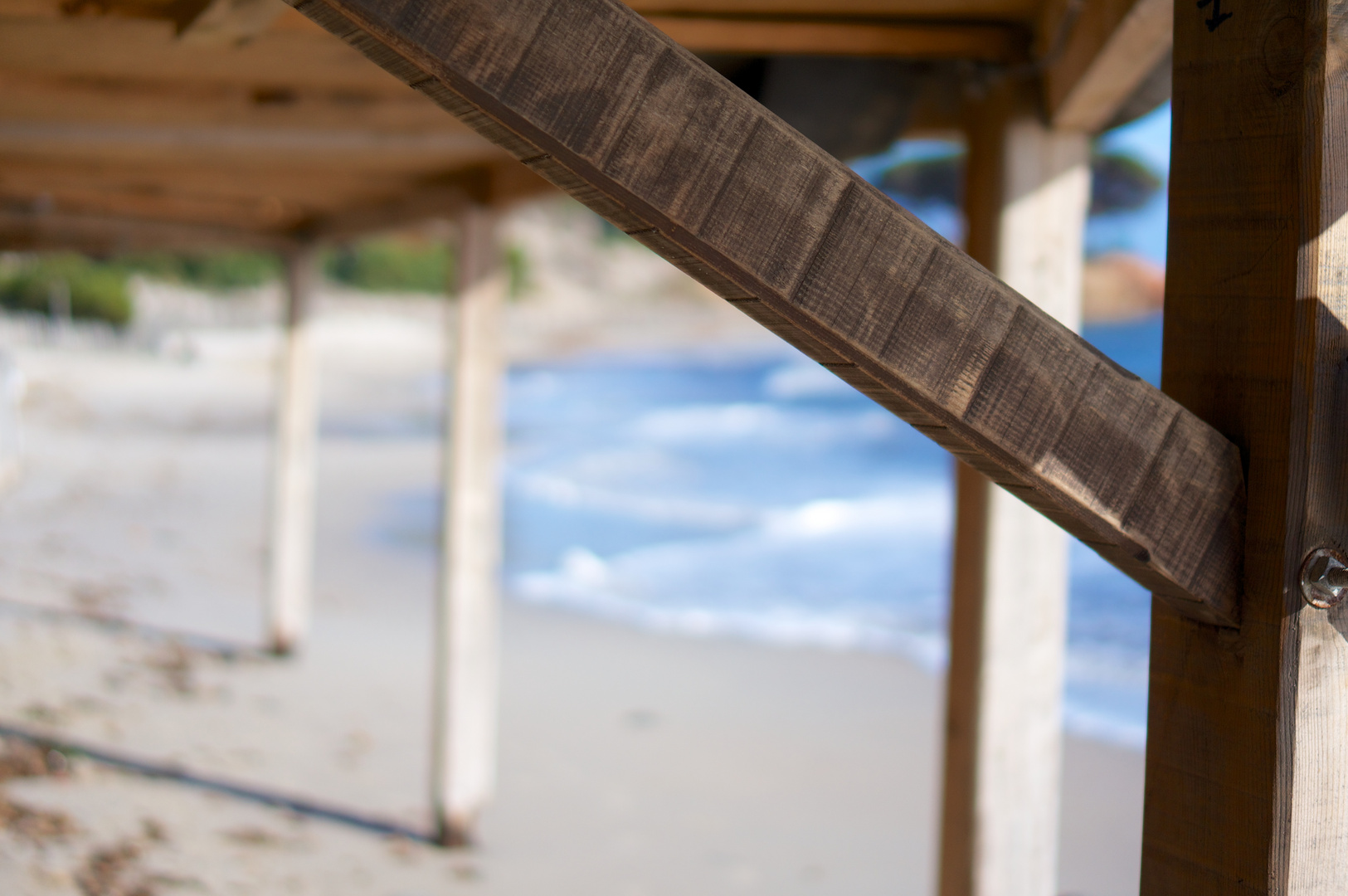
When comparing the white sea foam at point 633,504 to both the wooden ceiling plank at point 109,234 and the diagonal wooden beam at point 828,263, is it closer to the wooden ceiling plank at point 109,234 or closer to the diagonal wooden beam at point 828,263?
the wooden ceiling plank at point 109,234

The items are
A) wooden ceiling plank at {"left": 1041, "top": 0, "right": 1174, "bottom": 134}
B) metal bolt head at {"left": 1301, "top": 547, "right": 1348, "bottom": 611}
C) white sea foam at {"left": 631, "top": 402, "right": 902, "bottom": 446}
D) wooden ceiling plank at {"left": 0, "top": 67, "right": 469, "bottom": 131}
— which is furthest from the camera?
white sea foam at {"left": 631, "top": 402, "right": 902, "bottom": 446}

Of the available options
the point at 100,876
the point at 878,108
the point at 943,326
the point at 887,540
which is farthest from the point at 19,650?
the point at 887,540

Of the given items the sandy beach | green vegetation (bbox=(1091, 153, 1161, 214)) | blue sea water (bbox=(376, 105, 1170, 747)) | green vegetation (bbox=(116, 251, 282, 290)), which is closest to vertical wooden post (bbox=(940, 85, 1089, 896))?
blue sea water (bbox=(376, 105, 1170, 747))

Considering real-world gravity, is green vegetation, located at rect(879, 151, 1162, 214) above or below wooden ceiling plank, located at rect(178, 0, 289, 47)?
above

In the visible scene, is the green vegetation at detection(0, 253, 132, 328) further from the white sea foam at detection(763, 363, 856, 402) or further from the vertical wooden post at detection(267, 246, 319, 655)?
the white sea foam at detection(763, 363, 856, 402)

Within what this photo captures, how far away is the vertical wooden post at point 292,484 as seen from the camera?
22.0ft

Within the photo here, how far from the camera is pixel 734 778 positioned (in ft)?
18.4

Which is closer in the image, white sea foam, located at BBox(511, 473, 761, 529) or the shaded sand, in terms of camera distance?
the shaded sand

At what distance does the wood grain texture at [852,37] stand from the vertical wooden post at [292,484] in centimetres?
494

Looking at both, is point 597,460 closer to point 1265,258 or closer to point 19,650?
point 19,650

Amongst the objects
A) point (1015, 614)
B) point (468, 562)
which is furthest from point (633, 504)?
point (1015, 614)

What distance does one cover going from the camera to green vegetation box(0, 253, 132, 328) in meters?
24.5

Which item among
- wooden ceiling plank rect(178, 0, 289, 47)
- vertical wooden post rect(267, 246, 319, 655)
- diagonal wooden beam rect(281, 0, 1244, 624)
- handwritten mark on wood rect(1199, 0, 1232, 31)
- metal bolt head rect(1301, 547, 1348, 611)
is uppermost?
wooden ceiling plank rect(178, 0, 289, 47)

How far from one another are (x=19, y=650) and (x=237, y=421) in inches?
608
